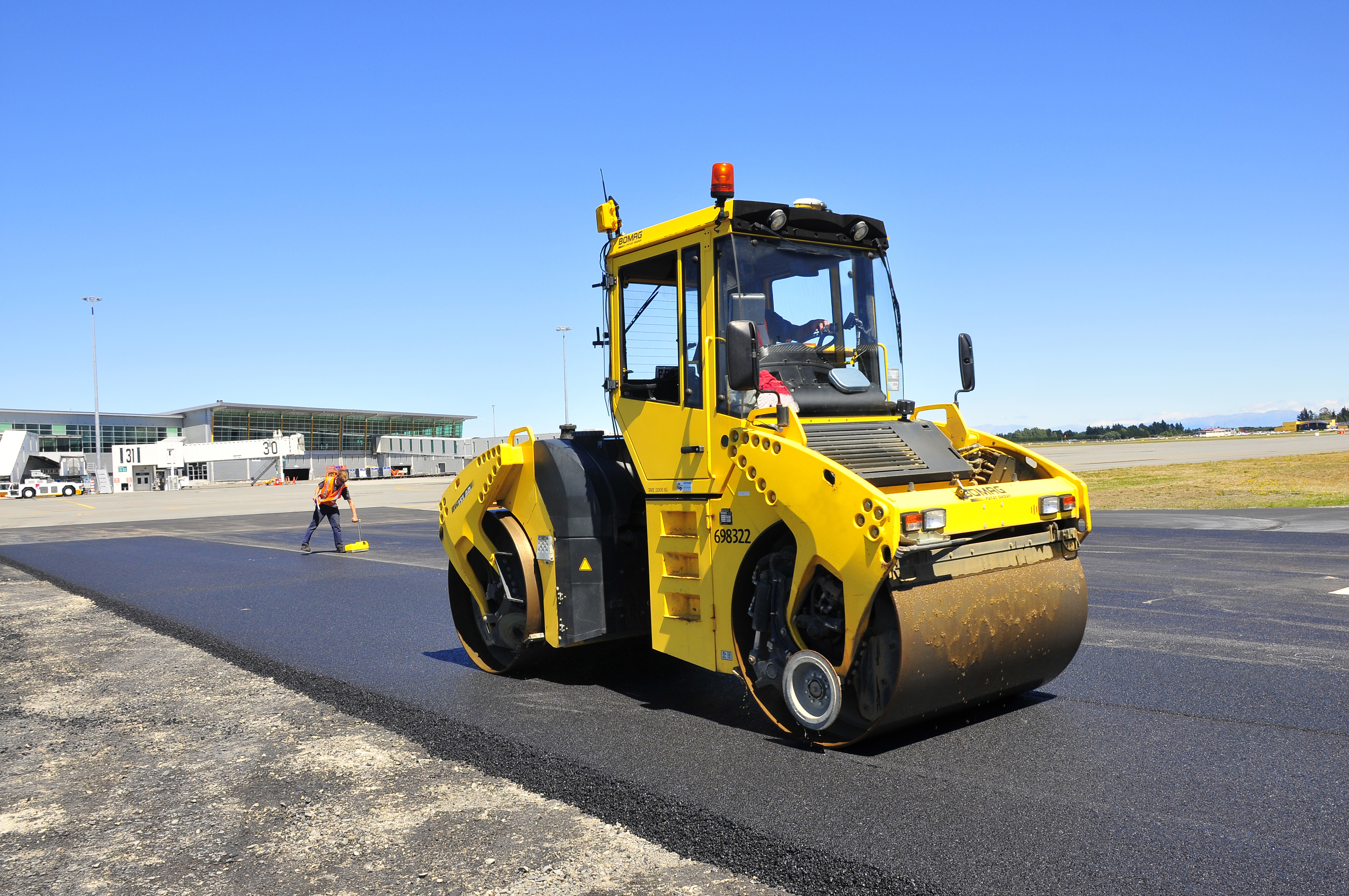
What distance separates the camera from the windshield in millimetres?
5418

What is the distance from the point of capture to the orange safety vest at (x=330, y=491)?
17.3 metres

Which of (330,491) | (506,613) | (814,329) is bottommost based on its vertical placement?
(506,613)

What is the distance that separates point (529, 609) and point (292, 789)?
6.74 feet

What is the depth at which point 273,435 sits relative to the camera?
93062 millimetres

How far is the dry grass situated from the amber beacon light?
728 inches

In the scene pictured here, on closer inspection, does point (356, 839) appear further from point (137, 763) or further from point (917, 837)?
point (917, 837)

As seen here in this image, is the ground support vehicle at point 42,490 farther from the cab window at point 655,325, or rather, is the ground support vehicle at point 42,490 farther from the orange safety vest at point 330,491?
the cab window at point 655,325

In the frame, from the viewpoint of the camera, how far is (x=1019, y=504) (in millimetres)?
4945

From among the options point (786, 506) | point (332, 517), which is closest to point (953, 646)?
point (786, 506)

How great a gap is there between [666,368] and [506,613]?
2.20 m

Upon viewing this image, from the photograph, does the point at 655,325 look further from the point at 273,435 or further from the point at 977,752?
the point at 273,435

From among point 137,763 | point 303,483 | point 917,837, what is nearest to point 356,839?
point 137,763

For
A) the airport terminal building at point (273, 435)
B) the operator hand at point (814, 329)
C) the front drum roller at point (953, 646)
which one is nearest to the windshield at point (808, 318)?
the operator hand at point (814, 329)

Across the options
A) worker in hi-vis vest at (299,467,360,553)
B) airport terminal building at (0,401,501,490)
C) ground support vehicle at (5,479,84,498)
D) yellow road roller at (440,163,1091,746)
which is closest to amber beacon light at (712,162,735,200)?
yellow road roller at (440,163,1091,746)
